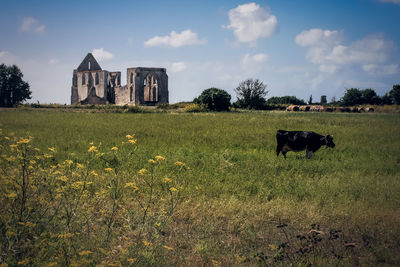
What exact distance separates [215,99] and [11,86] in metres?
34.4

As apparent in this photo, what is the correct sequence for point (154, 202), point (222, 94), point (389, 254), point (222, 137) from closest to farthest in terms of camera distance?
point (389, 254) → point (154, 202) → point (222, 137) → point (222, 94)

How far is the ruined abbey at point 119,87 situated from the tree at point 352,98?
5393cm

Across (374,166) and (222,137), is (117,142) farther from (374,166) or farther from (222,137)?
(374,166)

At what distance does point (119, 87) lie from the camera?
5319 cm

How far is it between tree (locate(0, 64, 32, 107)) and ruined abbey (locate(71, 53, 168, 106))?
9607 millimetres

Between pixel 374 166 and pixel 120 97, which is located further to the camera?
pixel 120 97

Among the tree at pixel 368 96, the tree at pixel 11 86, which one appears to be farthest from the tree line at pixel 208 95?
the tree at pixel 368 96

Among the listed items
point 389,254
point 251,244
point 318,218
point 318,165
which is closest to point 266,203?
point 318,218

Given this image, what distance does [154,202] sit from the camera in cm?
526

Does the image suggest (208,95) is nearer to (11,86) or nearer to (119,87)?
(119,87)

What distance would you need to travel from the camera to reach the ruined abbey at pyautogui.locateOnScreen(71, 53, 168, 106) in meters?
50.8

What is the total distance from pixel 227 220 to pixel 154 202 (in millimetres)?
1423

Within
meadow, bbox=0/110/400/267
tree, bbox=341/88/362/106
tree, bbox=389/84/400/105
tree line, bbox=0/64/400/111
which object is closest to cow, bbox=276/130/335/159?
meadow, bbox=0/110/400/267

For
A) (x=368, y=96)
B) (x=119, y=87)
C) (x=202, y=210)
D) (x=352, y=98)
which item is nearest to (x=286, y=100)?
(x=352, y=98)
